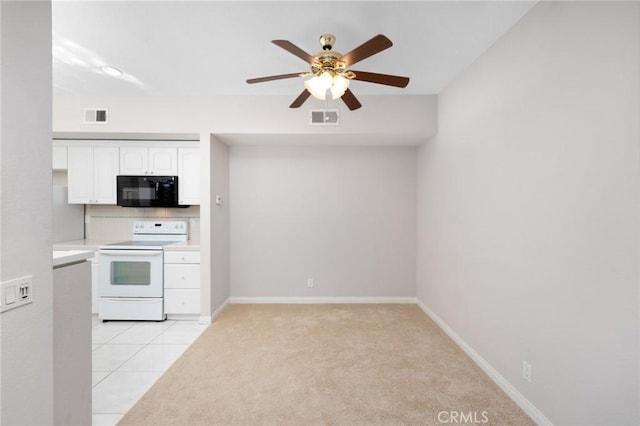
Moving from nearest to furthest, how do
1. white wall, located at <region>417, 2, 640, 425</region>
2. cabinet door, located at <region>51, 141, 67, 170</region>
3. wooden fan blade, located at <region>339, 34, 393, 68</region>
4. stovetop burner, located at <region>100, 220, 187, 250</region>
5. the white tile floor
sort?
1. white wall, located at <region>417, 2, 640, 425</region>
2. wooden fan blade, located at <region>339, 34, 393, 68</region>
3. the white tile floor
4. cabinet door, located at <region>51, 141, 67, 170</region>
5. stovetop burner, located at <region>100, 220, 187, 250</region>

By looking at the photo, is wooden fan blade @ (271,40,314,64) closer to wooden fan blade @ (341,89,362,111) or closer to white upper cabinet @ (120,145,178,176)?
wooden fan blade @ (341,89,362,111)

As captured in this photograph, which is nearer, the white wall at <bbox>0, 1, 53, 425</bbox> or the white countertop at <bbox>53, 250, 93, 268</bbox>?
the white wall at <bbox>0, 1, 53, 425</bbox>

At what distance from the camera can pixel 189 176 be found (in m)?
3.78

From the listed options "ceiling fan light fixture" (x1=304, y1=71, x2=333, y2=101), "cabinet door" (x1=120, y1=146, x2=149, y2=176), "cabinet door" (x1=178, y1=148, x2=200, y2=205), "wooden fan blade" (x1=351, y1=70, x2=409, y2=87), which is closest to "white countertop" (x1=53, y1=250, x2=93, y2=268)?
"ceiling fan light fixture" (x1=304, y1=71, x2=333, y2=101)

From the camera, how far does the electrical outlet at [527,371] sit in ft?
6.34

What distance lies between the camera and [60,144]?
373 cm

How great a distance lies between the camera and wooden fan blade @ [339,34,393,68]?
163cm

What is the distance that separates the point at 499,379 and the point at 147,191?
427 cm

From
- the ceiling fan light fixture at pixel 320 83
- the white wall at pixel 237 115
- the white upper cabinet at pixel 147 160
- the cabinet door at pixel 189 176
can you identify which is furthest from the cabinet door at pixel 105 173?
the ceiling fan light fixture at pixel 320 83

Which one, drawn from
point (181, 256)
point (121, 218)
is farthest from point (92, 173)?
point (181, 256)

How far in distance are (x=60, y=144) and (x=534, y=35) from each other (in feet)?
16.9

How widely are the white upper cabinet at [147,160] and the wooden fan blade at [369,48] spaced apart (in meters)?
2.83

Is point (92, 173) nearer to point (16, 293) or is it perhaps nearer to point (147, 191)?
point (147, 191)

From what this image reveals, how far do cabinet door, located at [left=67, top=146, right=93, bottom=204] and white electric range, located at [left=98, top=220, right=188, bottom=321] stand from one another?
2.92 feet
